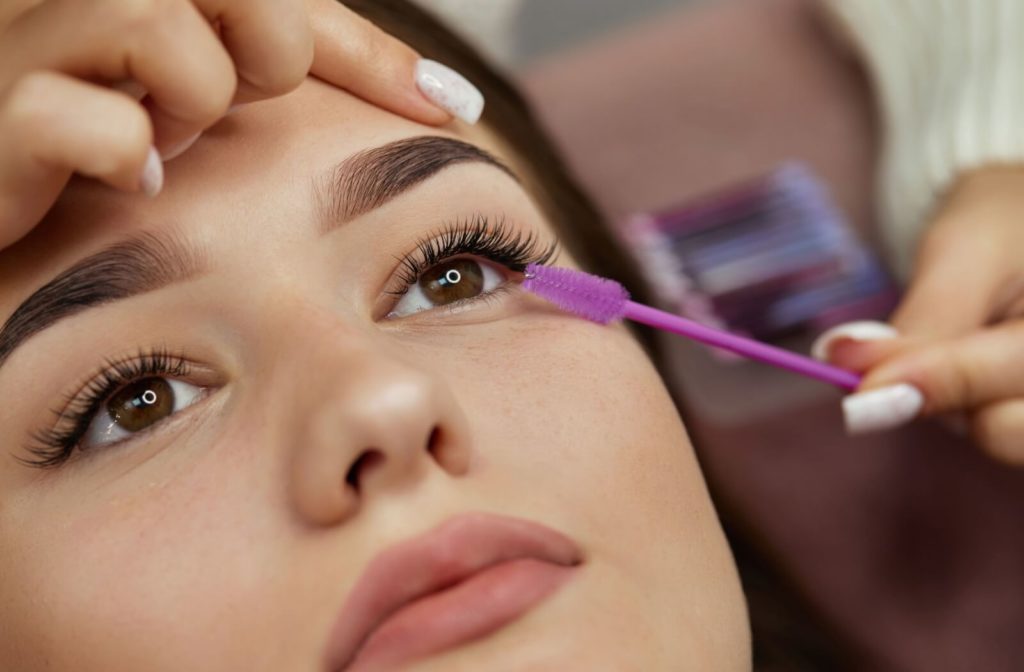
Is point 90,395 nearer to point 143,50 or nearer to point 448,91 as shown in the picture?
point 143,50

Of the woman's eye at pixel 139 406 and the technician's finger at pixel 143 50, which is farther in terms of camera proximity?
the woman's eye at pixel 139 406

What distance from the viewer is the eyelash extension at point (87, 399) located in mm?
729

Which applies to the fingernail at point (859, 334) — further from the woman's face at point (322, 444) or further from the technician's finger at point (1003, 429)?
the woman's face at point (322, 444)

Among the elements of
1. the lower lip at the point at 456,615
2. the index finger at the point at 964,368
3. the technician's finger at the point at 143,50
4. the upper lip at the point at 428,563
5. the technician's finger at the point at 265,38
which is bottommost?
the lower lip at the point at 456,615

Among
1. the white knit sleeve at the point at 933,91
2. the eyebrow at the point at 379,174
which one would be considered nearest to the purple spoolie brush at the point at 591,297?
the eyebrow at the point at 379,174

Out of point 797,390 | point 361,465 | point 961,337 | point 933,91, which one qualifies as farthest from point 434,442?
point 933,91

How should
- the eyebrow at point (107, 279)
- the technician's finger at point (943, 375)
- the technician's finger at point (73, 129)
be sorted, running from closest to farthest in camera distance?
the technician's finger at point (73, 129)
the eyebrow at point (107, 279)
the technician's finger at point (943, 375)

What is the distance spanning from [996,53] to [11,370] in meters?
1.12

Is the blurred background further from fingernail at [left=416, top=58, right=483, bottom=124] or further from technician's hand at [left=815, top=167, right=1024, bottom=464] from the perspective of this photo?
fingernail at [left=416, top=58, right=483, bottom=124]

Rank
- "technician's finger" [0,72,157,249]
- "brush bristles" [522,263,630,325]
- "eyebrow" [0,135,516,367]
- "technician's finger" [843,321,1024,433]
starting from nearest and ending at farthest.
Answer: "technician's finger" [0,72,157,249]
"eyebrow" [0,135,516,367]
"brush bristles" [522,263,630,325]
"technician's finger" [843,321,1024,433]

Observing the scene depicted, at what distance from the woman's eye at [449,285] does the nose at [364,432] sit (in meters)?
0.14

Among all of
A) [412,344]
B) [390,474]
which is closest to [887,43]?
[412,344]

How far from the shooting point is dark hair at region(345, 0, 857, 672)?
0.99 meters

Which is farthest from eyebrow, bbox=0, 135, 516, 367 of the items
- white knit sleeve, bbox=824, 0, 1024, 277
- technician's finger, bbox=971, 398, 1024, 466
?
white knit sleeve, bbox=824, 0, 1024, 277
